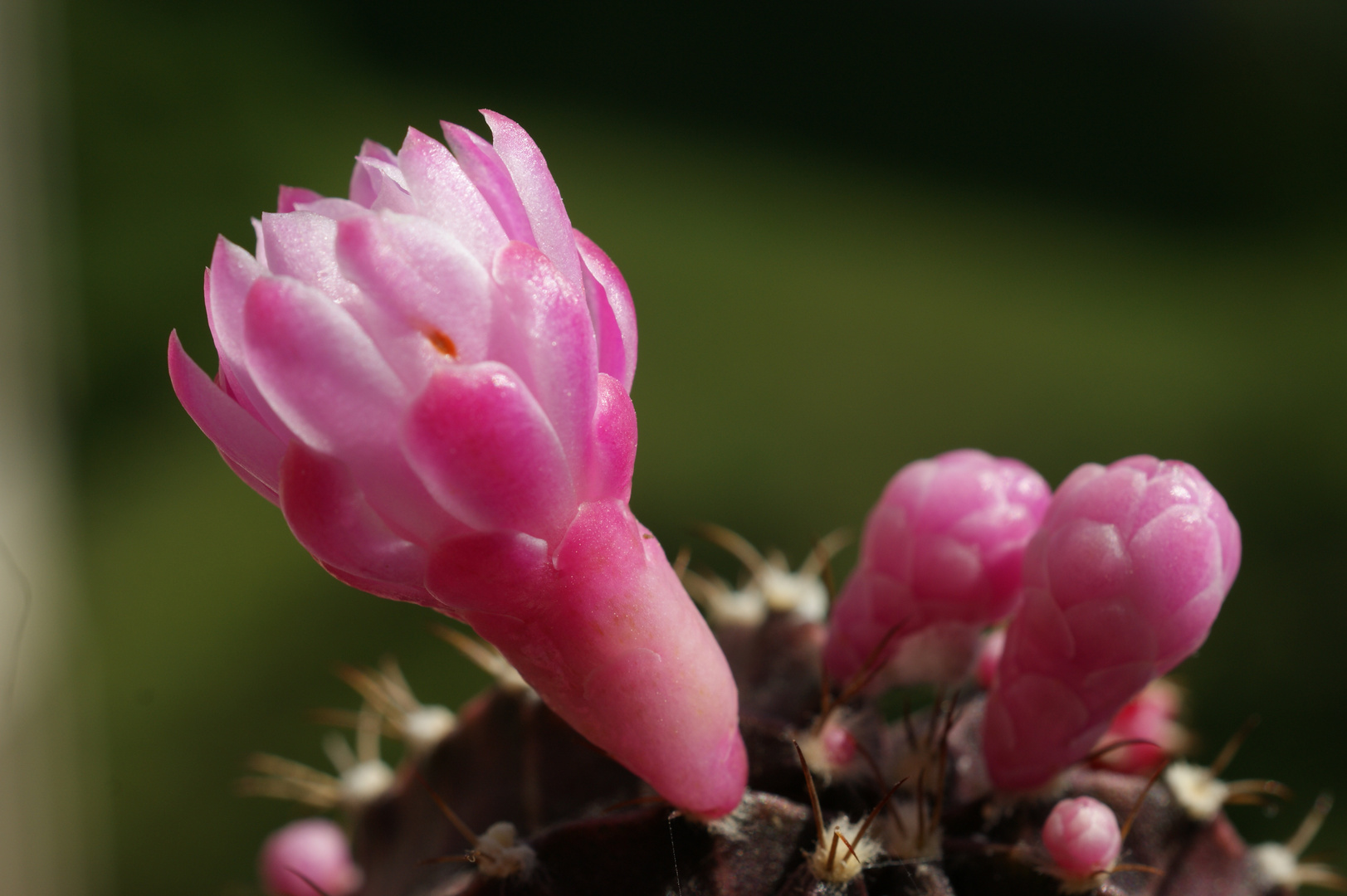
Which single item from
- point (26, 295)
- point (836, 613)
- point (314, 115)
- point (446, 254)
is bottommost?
point (26, 295)

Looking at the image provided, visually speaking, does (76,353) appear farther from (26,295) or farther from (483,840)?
(483,840)

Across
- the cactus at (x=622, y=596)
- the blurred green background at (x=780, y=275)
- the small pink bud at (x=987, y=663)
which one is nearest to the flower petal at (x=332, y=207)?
the cactus at (x=622, y=596)

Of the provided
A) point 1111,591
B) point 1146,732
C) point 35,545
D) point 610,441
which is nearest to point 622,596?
point 610,441

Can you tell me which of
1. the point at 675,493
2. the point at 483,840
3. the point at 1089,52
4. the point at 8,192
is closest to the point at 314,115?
the point at 8,192

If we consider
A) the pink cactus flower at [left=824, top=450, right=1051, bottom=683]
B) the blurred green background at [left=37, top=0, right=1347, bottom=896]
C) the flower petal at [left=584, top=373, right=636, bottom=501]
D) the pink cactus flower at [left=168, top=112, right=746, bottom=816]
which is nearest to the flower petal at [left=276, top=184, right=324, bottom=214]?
the pink cactus flower at [left=168, top=112, right=746, bottom=816]

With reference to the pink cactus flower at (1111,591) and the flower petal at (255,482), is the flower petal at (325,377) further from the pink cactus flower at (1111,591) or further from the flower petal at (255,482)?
the pink cactus flower at (1111,591)

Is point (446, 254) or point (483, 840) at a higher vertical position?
point (446, 254)
